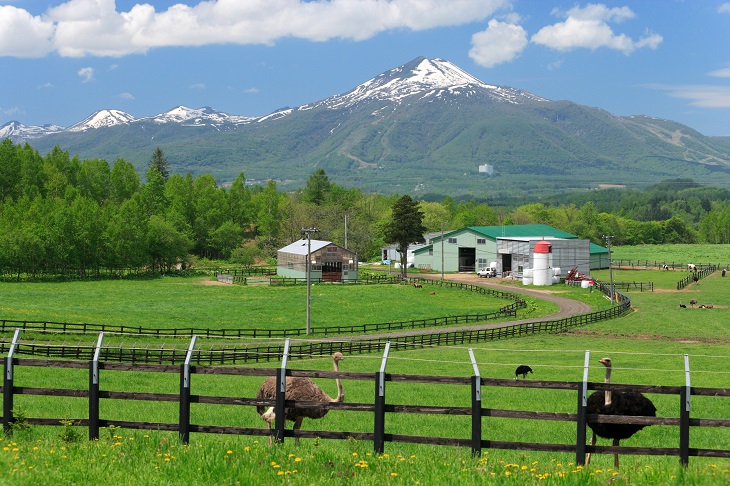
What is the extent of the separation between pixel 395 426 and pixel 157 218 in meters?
96.3

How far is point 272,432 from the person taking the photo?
12469 mm

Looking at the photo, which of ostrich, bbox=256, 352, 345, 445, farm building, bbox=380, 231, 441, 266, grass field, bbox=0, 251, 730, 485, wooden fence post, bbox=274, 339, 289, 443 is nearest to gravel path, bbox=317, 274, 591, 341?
grass field, bbox=0, 251, 730, 485

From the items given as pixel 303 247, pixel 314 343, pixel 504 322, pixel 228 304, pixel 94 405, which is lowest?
pixel 504 322

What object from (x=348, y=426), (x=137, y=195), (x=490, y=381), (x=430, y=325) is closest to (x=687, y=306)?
(x=430, y=325)

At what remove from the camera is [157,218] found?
111 m

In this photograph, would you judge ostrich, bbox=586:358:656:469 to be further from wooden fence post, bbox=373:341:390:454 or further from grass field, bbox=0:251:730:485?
wooden fence post, bbox=373:341:390:454

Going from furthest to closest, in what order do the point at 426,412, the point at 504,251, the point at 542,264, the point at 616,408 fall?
1. the point at 504,251
2. the point at 542,264
3. the point at 616,408
4. the point at 426,412

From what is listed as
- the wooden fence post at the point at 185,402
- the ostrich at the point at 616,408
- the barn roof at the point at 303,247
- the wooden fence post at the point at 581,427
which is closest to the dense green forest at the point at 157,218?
the barn roof at the point at 303,247

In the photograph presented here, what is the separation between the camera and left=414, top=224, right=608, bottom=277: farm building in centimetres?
10388

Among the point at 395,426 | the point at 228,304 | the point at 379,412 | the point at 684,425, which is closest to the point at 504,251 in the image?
the point at 228,304

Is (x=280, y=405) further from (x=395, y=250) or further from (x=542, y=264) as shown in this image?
(x=395, y=250)

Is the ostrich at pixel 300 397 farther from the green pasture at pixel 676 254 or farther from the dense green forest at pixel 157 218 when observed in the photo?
the green pasture at pixel 676 254

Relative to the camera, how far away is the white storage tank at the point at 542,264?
95.5 meters

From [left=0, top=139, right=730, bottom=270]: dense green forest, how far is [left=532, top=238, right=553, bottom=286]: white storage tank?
30.7 m
